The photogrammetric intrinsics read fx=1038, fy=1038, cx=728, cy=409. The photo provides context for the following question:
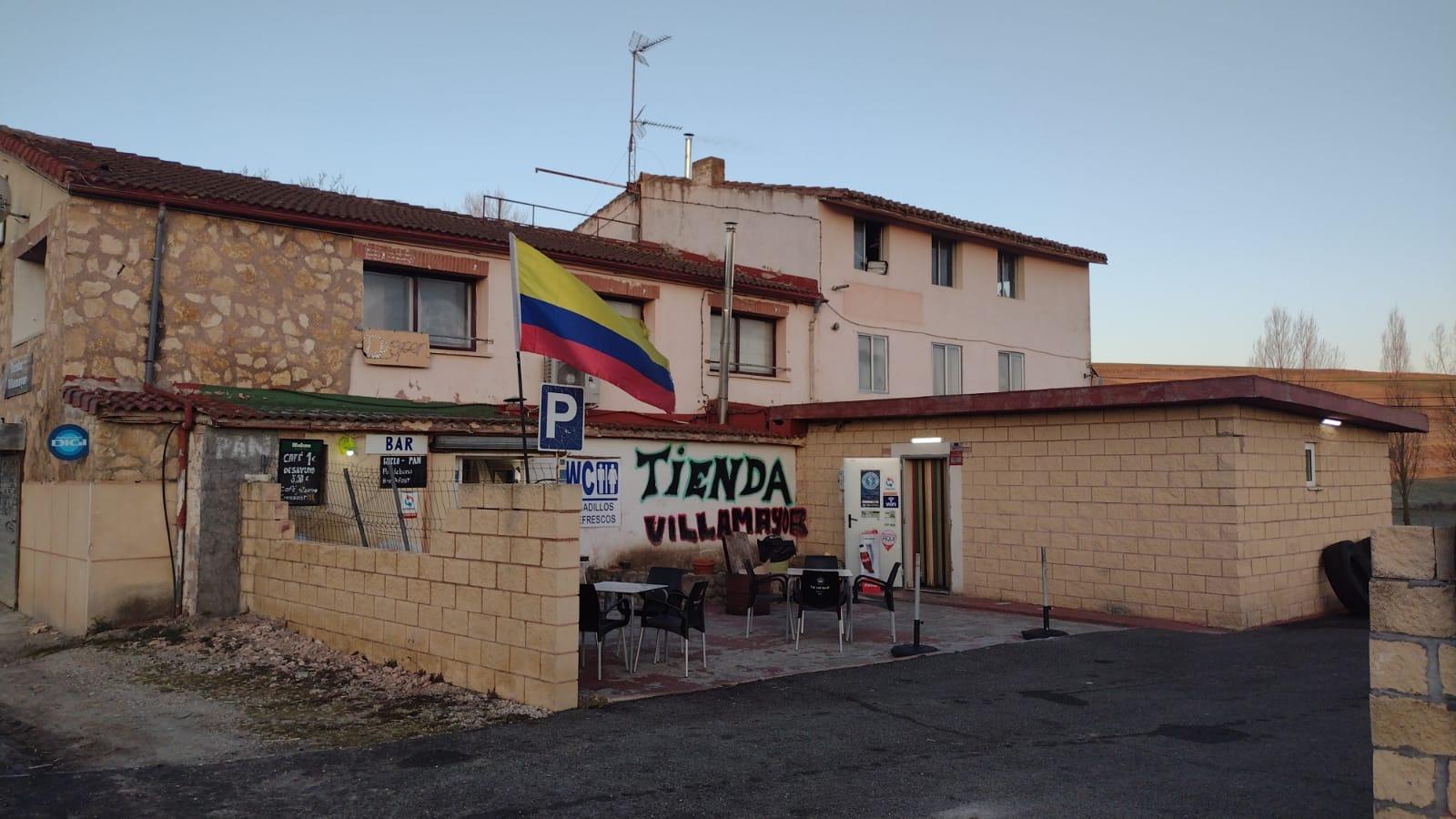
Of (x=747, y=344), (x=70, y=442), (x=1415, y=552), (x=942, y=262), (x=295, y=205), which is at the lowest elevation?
(x=1415, y=552)

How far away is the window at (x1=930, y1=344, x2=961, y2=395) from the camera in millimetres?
22328

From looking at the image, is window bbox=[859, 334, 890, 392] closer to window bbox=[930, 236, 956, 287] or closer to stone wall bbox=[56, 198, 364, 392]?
window bbox=[930, 236, 956, 287]

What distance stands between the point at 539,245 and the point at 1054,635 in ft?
32.7

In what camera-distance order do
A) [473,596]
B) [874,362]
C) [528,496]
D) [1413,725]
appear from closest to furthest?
1. [1413,725]
2. [528,496]
3. [473,596]
4. [874,362]

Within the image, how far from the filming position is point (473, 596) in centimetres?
884

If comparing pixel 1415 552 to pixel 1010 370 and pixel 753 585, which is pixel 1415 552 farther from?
pixel 1010 370

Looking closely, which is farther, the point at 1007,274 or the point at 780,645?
the point at 1007,274

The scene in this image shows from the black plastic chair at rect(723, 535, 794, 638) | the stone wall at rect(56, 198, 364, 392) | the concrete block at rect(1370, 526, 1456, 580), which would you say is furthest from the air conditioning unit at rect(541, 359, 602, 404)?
the concrete block at rect(1370, 526, 1456, 580)

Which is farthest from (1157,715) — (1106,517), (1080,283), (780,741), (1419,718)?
(1080,283)

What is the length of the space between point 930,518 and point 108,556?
36.0ft

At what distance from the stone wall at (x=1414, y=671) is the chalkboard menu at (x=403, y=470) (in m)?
11.2

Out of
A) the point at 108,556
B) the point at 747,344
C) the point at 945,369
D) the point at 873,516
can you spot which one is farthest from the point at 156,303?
the point at 945,369

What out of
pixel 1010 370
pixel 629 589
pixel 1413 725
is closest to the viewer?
pixel 1413 725

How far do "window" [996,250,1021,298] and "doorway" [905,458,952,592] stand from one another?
906 cm
